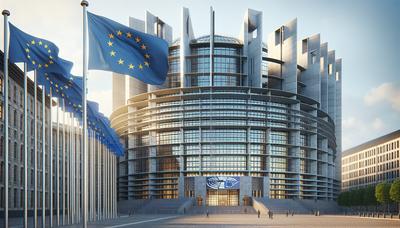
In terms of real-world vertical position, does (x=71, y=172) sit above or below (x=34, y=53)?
below

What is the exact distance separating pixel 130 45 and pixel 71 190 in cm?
2873

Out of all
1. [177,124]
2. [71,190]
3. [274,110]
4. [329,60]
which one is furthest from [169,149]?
[71,190]

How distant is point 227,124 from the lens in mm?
125375

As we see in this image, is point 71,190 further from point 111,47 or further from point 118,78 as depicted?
point 118,78

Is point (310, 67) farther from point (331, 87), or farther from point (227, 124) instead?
point (227, 124)

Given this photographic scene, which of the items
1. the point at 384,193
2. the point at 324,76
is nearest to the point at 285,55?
the point at 324,76

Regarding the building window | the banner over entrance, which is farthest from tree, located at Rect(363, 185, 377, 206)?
the building window

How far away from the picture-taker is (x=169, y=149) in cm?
13050

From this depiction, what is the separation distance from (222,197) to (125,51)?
10789 cm

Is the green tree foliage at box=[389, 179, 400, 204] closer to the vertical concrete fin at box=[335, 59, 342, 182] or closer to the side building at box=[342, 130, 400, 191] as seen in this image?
the vertical concrete fin at box=[335, 59, 342, 182]

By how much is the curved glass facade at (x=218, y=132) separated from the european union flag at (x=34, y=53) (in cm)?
9268

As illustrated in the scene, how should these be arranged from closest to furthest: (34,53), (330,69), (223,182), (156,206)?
(34,53) < (156,206) < (223,182) < (330,69)

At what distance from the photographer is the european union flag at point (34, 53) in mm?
30344

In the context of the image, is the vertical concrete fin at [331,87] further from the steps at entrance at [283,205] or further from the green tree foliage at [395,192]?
the green tree foliage at [395,192]
